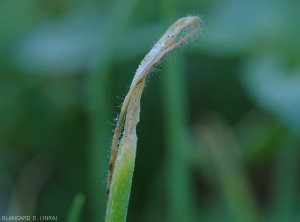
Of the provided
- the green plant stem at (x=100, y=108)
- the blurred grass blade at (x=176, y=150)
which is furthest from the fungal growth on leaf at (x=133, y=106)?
the green plant stem at (x=100, y=108)

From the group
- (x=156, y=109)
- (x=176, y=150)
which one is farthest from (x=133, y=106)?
(x=156, y=109)

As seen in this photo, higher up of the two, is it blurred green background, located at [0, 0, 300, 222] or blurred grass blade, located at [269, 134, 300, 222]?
blurred green background, located at [0, 0, 300, 222]

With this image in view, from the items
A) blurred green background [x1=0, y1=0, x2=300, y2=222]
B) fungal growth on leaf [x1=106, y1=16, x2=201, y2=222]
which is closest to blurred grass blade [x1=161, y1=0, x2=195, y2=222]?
blurred green background [x1=0, y1=0, x2=300, y2=222]

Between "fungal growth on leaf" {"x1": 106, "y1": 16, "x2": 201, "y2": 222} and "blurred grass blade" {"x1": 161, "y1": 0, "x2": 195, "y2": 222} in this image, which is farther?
"blurred grass blade" {"x1": 161, "y1": 0, "x2": 195, "y2": 222}

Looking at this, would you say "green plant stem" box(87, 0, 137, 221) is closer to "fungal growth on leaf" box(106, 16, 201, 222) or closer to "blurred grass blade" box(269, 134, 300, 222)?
"blurred grass blade" box(269, 134, 300, 222)

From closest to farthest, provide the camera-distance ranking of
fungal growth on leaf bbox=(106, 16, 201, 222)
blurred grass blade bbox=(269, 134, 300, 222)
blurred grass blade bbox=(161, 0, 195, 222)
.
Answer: fungal growth on leaf bbox=(106, 16, 201, 222), blurred grass blade bbox=(161, 0, 195, 222), blurred grass blade bbox=(269, 134, 300, 222)

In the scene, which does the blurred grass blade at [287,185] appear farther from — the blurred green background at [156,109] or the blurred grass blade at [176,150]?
the blurred grass blade at [176,150]

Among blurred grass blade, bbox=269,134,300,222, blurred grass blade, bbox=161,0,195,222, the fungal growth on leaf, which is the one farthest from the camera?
blurred grass blade, bbox=269,134,300,222

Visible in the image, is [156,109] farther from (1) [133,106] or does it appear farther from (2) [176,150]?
(1) [133,106]
